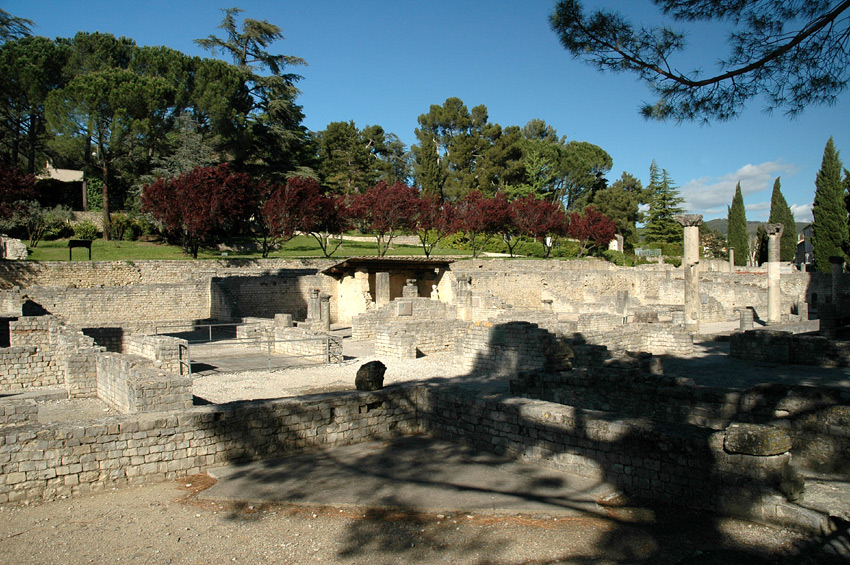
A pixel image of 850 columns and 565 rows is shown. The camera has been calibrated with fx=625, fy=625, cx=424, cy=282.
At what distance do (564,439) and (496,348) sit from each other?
25.0 feet

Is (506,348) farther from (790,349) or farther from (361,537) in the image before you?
(361,537)

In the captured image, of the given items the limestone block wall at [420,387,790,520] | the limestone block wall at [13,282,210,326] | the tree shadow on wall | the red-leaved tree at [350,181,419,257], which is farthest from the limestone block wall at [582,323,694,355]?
the red-leaved tree at [350,181,419,257]

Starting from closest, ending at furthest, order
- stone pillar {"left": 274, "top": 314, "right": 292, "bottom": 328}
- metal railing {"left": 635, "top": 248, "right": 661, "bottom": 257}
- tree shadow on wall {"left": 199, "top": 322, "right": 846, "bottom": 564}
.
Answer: tree shadow on wall {"left": 199, "top": 322, "right": 846, "bottom": 564} → stone pillar {"left": 274, "top": 314, "right": 292, "bottom": 328} → metal railing {"left": 635, "top": 248, "right": 661, "bottom": 257}

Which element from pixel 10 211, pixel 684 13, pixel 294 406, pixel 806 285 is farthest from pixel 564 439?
pixel 806 285

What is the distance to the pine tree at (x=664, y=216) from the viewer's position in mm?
57625

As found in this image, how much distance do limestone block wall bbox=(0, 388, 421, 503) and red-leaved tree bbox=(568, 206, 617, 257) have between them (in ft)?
131

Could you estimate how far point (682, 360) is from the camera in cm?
1569

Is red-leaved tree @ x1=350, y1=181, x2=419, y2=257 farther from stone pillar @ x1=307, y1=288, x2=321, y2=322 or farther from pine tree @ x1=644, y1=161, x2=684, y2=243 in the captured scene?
pine tree @ x1=644, y1=161, x2=684, y2=243

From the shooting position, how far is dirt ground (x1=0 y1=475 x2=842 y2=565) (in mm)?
4648

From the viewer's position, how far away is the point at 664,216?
192 ft

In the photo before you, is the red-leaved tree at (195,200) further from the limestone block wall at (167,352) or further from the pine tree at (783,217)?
the pine tree at (783,217)

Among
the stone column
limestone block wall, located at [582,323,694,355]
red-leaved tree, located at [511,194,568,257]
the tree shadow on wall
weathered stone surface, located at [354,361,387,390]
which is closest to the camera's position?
the tree shadow on wall

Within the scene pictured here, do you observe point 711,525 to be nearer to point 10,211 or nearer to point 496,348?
point 496,348

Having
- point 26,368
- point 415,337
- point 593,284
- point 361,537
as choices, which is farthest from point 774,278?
point 26,368
